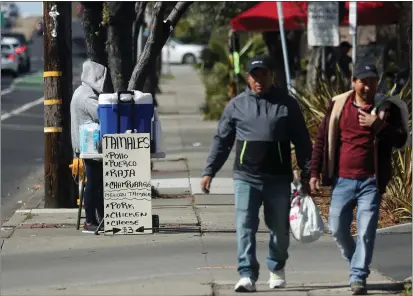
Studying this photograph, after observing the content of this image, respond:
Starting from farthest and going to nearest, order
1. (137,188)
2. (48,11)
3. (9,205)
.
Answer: (9,205) < (48,11) < (137,188)

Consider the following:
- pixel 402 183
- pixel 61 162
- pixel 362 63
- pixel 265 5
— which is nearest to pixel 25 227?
pixel 61 162

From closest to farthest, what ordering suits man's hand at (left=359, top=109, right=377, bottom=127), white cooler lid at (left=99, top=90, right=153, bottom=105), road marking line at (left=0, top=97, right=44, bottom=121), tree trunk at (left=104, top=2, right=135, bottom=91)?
man's hand at (left=359, top=109, right=377, bottom=127) < white cooler lid at (left=99, top=90, right=153, bottom=105) < tree trunk at (left=104, top=2, right=135, bottom=91) < road marking line at (left=0, top=97, right=44, bottom=121)

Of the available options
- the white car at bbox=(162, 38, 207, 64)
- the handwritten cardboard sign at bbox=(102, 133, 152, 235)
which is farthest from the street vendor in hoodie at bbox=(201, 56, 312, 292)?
the white car at bbox=(162, 38, 207, 64)

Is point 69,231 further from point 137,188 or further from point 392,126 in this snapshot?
point 392,126

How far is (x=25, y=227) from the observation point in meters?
11.4

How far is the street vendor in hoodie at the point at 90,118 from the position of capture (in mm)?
10734

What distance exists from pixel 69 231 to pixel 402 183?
11.8ft

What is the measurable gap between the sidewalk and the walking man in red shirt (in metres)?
0.45

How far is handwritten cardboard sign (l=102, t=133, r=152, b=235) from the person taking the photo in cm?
1048

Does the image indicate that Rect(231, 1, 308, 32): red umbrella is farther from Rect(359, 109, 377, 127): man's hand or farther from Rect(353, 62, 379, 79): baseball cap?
Rect(359, 109, 377, 127): man's hand

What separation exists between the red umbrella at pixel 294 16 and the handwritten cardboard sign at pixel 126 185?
1215 cm

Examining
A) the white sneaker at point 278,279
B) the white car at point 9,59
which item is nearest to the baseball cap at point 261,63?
the white sneaker at point 278,279

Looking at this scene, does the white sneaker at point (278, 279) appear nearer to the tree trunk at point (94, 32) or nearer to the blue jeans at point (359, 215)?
the blue jeans at point (359, 215)

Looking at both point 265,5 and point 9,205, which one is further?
point 265,5
